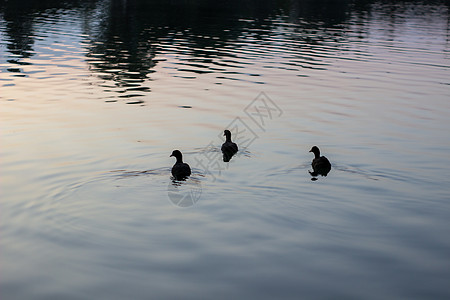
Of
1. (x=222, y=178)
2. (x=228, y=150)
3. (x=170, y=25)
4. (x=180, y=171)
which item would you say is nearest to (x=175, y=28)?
(x=170, y=25)

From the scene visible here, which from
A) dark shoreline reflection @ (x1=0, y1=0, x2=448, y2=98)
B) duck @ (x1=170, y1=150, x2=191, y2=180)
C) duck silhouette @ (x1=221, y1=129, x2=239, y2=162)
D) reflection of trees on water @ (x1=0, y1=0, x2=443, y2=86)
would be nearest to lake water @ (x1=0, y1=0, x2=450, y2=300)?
duck silhouette @ (x1=221, y1=129, x2=239, y2=162)

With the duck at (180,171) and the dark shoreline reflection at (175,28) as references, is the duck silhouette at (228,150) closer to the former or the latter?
the duck at (180,171)

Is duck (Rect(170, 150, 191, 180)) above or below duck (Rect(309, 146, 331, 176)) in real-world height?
above

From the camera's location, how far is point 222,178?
1862cm

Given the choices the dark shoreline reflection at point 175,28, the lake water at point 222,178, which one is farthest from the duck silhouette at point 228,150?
the dark shoreline reflection at point 175,28

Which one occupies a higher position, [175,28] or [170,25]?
[170,25]

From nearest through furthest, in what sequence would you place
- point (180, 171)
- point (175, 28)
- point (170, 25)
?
point (180, 171), point (175, 28), point (170, 25)

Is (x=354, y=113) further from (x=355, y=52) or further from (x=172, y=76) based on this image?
(x=355, y=52)

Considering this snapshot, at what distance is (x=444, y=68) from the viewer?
142 ft

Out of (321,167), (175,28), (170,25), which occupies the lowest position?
(321,167)

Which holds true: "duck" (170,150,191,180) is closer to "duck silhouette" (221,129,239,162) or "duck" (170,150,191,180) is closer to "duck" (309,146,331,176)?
"duck silhouette" (221,129,239,162)

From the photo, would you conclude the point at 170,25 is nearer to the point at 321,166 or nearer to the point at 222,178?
the point at 321,166

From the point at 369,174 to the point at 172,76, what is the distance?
2124 centimetres

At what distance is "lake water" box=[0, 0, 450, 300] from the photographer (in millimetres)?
12773
